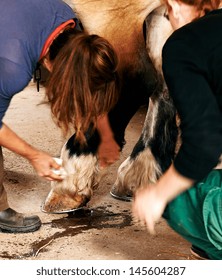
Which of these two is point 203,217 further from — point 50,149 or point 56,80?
point 50,149

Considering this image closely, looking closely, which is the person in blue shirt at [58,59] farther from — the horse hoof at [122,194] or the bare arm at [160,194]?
the horse hoof at [122,194]

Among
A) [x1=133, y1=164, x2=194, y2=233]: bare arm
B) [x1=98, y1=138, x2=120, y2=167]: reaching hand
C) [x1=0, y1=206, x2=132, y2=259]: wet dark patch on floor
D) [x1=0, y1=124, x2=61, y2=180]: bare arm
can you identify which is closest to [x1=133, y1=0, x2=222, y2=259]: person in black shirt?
[x1=133, y1=164, x2=194, y2=233]: bare arm

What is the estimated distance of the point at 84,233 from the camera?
104 inches

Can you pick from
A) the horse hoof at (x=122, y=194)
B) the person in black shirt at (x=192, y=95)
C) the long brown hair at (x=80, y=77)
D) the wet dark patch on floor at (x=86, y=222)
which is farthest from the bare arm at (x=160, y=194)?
the horse hoof at (x=122, y=194)

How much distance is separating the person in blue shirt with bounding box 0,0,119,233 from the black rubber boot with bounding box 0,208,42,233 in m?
0.47

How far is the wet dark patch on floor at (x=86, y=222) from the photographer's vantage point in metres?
2.61

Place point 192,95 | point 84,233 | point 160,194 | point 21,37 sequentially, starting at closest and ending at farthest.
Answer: point 192,95
point 160,194
point 21,37
point 84,233

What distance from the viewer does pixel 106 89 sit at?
222cm

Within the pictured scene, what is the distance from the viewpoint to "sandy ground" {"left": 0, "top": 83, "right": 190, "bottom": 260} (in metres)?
2.45

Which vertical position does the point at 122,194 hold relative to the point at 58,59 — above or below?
below

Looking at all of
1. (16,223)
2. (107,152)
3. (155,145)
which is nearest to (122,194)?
(107,152)

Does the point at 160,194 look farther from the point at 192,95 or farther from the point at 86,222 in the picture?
the point at 86,222

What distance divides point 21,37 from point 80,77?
Answer: 0.22 m

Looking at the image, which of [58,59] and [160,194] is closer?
[160,194]
